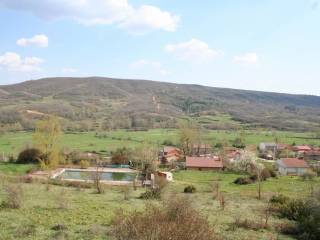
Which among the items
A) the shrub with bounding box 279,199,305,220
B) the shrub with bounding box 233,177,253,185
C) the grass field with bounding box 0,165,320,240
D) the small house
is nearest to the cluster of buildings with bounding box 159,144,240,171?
the small house

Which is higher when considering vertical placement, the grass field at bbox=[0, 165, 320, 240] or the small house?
the grass field at bbox=[0, 165, 320, 240]

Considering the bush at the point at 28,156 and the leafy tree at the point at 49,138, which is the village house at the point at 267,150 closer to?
the leafy tree at the point at 49,138

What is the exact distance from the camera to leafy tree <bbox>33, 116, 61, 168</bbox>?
48.5 meters

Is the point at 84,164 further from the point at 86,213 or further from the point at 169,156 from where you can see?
the point at 86,213

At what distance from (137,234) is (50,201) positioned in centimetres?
1742

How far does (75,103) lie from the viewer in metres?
168

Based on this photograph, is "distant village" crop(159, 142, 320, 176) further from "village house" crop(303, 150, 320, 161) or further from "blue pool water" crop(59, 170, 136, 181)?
"blue pool water" crop(59, 170, 136, 181)

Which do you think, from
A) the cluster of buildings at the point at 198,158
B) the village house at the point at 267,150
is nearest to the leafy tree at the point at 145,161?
the cluster of buildings at the point at 198,158

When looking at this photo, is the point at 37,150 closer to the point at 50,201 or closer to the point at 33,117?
the point at 50,201

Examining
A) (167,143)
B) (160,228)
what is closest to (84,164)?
(167,143)

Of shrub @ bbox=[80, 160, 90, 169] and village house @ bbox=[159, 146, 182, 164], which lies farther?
village house @ bbox=[159, 146, 182, 164]

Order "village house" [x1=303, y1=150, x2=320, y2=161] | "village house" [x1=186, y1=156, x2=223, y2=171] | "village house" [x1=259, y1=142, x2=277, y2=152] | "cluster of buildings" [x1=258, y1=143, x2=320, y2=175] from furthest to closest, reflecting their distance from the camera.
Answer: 1. "village house" [x1=259, y1=142, x2=277, y2=152]
2. "village house" [x1=303, y1=150, x2=320, y2=161]
3. "cluster of buildings" [x1=258, y1=143, x2=320, y2=175]
4. "village house" [x1=186, y1=156, x2=223, y2=171]

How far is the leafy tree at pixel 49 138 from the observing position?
159ft

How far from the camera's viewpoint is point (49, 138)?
49.2 m
